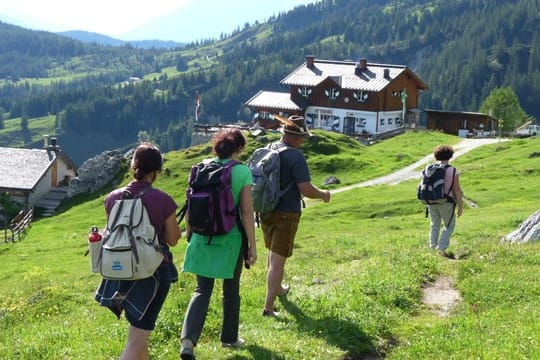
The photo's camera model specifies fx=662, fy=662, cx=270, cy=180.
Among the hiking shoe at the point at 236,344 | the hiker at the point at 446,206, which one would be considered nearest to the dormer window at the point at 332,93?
the hiker at the point at 446,206

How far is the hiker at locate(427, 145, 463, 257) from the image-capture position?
15.5 metres

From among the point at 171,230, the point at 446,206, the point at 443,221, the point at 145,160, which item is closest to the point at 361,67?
the point at 443,221

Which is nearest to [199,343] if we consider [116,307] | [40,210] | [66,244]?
[116,307]

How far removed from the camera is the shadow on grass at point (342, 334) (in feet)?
30.4

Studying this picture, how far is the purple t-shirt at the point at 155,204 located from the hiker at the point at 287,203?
2941 mm

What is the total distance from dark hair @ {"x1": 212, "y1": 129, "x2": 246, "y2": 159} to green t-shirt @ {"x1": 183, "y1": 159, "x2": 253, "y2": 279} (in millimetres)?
293

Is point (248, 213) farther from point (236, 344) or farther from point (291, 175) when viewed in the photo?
point (236, 344)

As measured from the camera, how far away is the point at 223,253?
855 centimetres

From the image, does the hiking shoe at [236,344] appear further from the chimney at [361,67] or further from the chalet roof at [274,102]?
the chimney at [361,67]

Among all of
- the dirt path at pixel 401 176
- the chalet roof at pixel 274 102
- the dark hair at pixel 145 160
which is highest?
the dark hair at pixel 145 160

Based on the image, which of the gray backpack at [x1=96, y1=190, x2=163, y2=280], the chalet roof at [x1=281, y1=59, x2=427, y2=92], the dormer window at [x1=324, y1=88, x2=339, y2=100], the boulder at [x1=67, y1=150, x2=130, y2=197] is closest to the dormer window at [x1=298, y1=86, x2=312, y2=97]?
the chalet roof at [x1=281, y1=59, x2=427, y2=92]

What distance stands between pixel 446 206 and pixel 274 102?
85470 millimetres

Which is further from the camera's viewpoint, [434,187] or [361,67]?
[361,67]

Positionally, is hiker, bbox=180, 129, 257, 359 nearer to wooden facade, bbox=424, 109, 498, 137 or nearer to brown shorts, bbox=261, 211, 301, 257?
brown shorts, bbox=261, 211, 301, 257
